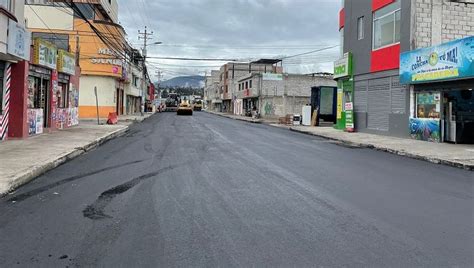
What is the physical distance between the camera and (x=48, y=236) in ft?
19.6

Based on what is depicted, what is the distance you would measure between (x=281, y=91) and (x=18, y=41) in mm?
51322

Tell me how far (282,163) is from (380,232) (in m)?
7.23

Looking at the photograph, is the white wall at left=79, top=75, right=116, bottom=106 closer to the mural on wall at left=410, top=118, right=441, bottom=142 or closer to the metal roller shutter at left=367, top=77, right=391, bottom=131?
the metal roller shutter at left=367, top=77, right=391, bottom=131

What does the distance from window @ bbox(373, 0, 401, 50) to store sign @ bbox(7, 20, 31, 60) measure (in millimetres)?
18590

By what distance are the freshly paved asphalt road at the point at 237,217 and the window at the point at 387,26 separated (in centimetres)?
1477

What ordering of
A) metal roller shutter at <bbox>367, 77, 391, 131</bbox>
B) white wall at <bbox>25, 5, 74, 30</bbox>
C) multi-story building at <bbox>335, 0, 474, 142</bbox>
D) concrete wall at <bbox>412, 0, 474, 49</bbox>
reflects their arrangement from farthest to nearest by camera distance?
white wall at <bbox>25, 5, 74, 30</bbox> → metal roller shutter at <bbox>367, 77, 391, 131</bbox> → concrete wall at <bbox>412, 0, 474, 49</bbox> → multi-story building at <bbox>335, 0, 474, 142</bbox>

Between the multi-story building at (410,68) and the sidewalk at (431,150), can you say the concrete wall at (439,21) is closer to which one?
the multi-story building at (410,68)

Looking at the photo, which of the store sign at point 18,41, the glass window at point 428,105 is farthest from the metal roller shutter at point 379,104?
the store sign at point 18,41

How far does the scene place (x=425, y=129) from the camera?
2239 cm

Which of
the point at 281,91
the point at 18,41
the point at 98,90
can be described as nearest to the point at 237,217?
the point at 18,41

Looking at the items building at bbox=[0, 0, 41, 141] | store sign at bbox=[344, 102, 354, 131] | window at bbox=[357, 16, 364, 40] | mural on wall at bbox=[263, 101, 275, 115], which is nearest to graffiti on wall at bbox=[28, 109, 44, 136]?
building at bbox=[0, 0, 41, 141]

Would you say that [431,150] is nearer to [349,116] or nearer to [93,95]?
[349,116]

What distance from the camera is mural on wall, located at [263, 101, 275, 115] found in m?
62.0

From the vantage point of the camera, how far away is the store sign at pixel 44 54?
2038 centimetres
